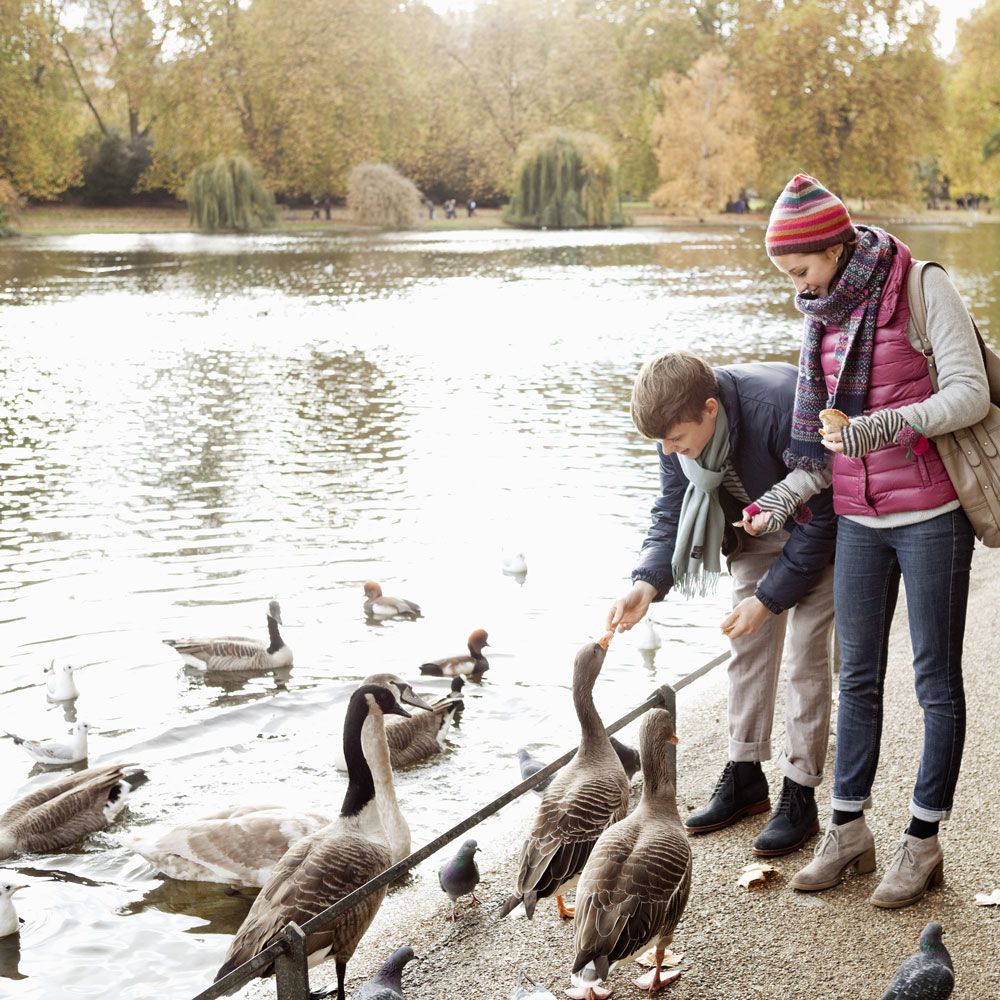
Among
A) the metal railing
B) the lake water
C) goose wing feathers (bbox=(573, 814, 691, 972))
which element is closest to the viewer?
the metal railing

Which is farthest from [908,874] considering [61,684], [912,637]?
[61,684]

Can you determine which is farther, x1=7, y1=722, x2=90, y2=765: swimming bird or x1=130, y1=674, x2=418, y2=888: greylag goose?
x1=7, y1=722, x2=90, y2=765: swimming bird

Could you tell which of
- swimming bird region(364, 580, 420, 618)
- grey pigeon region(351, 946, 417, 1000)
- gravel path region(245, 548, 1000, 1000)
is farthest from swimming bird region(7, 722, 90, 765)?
grey pigeon region(351, 946, 417, 1000)

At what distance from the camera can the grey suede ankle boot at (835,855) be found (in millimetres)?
3361

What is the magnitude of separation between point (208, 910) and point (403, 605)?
3.07m

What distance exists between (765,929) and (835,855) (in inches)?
11.4

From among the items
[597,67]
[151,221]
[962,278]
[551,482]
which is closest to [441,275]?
[962,278]

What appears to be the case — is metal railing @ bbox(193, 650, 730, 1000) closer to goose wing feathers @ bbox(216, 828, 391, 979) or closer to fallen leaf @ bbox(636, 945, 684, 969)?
goose wing feathers @ bbox(216, 828, 391, 979)

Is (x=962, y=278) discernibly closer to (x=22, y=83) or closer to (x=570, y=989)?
(x=570, y=989)

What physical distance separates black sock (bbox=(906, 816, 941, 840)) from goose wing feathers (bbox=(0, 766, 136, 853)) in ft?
10.5

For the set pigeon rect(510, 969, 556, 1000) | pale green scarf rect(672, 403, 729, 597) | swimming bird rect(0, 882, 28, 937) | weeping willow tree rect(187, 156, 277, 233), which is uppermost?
weeping willow tree rect(187, 156, 277, 233)

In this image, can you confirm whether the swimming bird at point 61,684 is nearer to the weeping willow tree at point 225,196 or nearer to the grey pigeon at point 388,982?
the grey pigeon at point 388,982

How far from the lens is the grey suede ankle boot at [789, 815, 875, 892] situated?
11.0 ft

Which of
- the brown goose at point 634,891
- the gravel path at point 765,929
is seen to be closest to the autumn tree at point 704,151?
the gravel path at point 765,929
